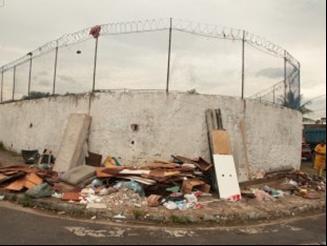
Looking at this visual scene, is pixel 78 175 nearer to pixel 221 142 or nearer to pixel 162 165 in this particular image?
pixel 162 165

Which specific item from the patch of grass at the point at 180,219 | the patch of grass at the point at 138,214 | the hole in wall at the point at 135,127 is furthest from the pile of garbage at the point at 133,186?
the hole in wall at the point at 135,127

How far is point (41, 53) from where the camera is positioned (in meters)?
16.8

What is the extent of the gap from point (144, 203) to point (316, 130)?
20802 mm

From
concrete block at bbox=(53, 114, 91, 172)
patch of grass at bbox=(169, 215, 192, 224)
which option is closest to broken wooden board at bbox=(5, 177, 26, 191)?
concrete block at bbox=(53, 114, 91, 172)

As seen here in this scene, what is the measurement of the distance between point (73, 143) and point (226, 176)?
15.3ft

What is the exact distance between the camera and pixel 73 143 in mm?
13156

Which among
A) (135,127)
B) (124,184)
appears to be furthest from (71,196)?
(135,127)

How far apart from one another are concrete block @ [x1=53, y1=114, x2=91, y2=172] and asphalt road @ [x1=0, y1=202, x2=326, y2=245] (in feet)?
11.7

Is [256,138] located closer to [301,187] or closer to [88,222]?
[301,187]

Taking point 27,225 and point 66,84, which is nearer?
point 27,225

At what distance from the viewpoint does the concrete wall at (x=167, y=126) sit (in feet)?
41.2

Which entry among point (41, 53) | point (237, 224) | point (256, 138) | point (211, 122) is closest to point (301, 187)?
point (256, 138)

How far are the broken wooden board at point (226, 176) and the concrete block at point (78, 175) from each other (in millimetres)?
3176

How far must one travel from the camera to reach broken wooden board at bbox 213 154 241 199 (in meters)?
11.0
